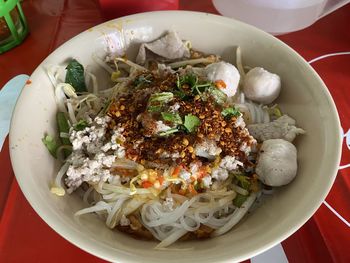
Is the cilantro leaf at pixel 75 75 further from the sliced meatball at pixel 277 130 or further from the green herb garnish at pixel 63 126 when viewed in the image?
the sliced meatball at pixel 277 130

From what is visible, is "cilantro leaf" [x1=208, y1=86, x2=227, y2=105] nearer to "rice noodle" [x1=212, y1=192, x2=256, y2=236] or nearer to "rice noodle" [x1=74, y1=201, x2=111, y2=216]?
"rice noodle" [x1=212, y1=192, x2=256, y2=236]

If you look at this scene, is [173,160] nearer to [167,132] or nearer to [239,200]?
[167,132]

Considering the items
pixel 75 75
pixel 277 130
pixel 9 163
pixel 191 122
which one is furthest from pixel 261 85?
pixel 9 163

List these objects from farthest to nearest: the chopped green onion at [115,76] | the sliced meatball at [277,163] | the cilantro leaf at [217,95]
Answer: the chopped green onion at [115,76], the cilantro leaf at [217,95], the sliced meatball at [277,163]

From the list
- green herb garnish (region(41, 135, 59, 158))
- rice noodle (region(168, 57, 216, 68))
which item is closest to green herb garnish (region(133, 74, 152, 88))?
rice noodle (region(168, 57, 216, 68))

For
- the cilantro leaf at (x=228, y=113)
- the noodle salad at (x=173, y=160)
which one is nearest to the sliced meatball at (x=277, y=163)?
the noodle salad at (x=173, y=160)

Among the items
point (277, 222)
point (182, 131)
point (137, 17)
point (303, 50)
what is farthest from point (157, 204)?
point (303, 50)

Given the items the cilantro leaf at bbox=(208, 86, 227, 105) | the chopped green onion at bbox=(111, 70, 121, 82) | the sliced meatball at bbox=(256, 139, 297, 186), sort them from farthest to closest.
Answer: the chopped green onion at bbox=(111, 70, 121, 82), the cilantro leaf at bbox=(208, 86, 227, 105), the sliced meatball at bbox=(256, 139, 297, 186)

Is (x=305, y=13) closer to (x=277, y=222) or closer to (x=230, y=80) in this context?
(x=230, y=80)
